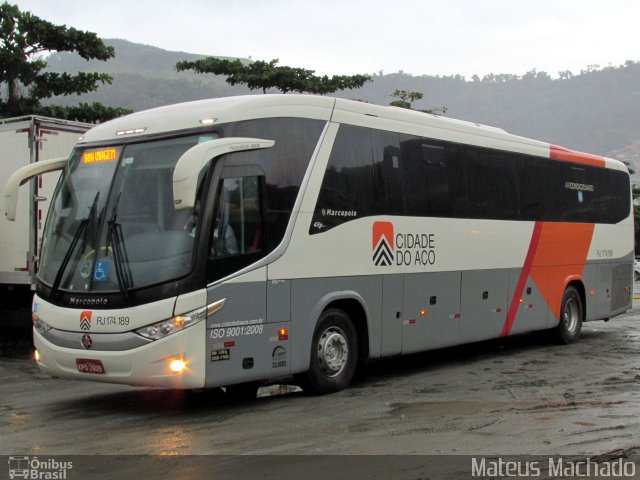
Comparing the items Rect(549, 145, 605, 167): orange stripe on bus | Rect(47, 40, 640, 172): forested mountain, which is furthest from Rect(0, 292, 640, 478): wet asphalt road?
Rect(47, 40, 640, 172): forested mountain

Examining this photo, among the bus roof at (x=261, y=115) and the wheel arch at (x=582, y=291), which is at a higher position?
the bus roof at (x=261, y=115)

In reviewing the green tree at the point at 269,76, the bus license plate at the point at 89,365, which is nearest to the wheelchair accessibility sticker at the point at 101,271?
the bus license plate at the point at 89,365

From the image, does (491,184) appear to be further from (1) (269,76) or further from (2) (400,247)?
(1) (269,76)

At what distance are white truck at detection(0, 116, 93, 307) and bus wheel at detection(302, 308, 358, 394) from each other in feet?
18.8

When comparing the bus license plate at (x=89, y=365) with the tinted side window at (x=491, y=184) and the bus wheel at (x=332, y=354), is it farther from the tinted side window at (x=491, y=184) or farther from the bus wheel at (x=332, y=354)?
the tinted side window at (x=491, y=184)

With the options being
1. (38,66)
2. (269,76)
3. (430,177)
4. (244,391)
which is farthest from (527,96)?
(244,391)

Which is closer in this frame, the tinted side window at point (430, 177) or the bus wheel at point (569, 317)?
the tinted side window at point (430, 177)

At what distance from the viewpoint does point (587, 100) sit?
530 feet

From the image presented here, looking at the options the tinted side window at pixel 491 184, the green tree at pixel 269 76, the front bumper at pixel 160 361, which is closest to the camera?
the front bumper at pixel 160 361

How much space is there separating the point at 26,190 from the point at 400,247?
654 centimetres

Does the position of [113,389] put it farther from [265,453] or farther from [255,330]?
[265,453]

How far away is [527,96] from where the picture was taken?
164750 mm

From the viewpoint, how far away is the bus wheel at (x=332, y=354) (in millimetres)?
9414

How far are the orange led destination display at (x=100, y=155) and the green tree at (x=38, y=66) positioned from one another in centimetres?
1195
